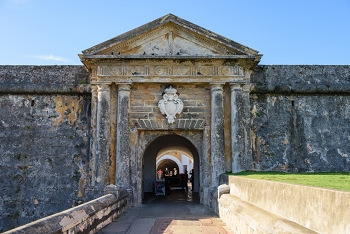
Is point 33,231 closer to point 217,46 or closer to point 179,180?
point 217,46

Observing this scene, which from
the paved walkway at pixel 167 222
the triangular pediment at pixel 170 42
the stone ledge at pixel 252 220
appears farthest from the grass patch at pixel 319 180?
the triangular pediment at pixel 170 42

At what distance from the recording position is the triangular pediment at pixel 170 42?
9.76 metres

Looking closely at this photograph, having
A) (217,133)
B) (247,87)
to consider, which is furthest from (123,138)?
(247,87)

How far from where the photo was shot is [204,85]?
10.1 meters

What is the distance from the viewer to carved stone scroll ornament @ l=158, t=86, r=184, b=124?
32.4 feet

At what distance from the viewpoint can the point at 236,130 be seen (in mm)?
9727

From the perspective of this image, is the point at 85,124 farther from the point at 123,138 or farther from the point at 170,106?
the point at 170,106

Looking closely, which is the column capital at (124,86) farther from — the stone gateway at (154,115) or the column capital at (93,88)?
the column capital at (93,88)

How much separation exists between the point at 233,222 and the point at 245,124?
4.62 meters

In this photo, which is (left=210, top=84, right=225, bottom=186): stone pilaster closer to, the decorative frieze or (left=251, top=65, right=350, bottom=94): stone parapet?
the decorative frieze

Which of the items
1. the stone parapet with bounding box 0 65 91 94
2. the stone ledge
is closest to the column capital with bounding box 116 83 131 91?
the stone parapet with bounding box 0 65 91 94

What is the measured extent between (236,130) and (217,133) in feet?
1.72

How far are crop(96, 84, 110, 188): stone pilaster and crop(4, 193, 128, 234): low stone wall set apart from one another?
1748 mm

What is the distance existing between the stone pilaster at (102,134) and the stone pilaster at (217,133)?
9.20 ft
